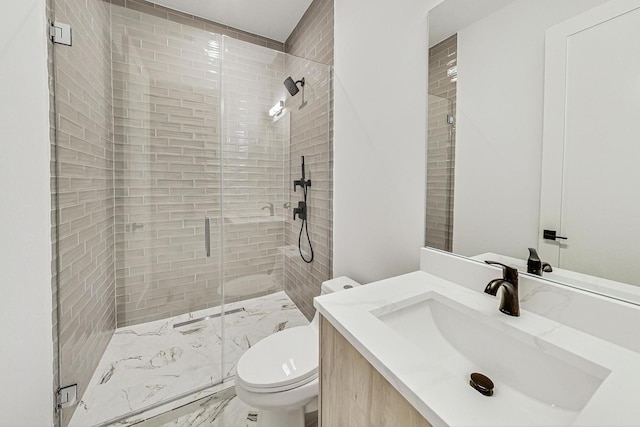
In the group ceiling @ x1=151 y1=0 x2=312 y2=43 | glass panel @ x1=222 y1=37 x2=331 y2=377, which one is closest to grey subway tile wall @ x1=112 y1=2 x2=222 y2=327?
glass panel @ x1=222 y1=37 x2=331 y2=377

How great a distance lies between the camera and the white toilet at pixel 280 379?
109cm

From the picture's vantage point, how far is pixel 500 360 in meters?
0.72

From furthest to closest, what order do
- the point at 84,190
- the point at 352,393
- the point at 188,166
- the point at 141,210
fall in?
the point at 188,166 < the point at 141,210 < the point at 84,190 < the point at 352,393

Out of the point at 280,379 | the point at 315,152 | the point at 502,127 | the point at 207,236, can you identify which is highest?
the point at 315,152

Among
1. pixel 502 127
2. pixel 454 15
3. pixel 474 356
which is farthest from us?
pixel 454 15

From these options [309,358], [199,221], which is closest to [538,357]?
[309,358]

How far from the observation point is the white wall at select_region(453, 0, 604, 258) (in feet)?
2.67

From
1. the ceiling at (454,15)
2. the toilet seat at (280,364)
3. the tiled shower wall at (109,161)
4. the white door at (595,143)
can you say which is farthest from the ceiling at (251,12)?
the toilet seat at (280,364)

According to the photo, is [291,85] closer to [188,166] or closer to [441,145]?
[188,166]

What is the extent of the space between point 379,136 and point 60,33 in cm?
160

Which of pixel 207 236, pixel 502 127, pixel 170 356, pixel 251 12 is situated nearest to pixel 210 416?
pixel 170 356

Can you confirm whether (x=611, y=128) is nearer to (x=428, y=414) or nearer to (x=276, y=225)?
(x=428, y=414)

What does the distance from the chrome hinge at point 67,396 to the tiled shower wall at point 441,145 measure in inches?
72.7

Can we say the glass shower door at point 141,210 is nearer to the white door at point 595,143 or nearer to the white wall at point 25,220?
the white wall at point 25,220
